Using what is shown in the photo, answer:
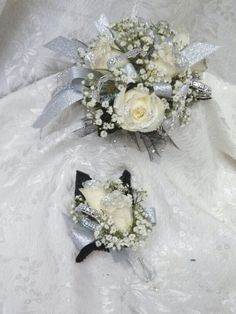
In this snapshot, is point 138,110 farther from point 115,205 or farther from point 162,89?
point 115,205

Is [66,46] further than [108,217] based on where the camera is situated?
Yes

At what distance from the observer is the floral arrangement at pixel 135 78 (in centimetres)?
103

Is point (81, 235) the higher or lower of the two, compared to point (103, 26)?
lower

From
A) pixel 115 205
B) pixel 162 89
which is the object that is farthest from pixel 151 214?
pixel 162 89

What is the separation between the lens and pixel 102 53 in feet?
3.45

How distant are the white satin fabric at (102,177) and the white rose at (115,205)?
7 centimetres

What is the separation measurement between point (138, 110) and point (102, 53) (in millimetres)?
126

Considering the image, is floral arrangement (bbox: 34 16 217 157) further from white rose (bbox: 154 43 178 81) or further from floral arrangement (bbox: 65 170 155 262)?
floral arrangement (bbox: 65 170 155 262)

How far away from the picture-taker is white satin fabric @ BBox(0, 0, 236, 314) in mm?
1036

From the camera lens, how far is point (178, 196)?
117cm

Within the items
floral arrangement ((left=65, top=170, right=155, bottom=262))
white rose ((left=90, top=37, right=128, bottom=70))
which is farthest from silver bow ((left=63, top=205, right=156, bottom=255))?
white rose ((left=90, top=37, right=128, bottom=70))

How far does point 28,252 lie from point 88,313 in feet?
0.49

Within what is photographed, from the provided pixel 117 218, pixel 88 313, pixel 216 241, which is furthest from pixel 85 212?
pixel 216 241

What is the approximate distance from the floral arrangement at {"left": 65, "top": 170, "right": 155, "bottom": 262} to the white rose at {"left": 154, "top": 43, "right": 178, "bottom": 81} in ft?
0.70
